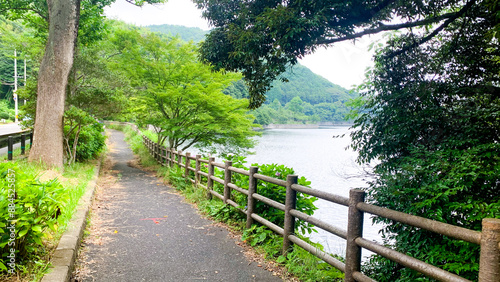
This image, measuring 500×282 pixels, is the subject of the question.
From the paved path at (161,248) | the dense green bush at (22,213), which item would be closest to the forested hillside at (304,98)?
the paved path at (161,248)

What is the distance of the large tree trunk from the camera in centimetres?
866

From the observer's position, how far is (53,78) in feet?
28.6

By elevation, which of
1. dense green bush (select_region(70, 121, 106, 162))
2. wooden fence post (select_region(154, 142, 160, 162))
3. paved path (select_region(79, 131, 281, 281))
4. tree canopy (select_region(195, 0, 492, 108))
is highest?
tree canopy (select_region(195, 0, 492, 108))

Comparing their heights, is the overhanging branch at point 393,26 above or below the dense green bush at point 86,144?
above

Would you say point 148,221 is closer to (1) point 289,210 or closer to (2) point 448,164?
(1) point 289,210

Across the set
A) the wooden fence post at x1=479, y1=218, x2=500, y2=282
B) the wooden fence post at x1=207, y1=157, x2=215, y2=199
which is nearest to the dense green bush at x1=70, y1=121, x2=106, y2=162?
the wooden fence post at x1=207, y1=157, x2=215, y2=199

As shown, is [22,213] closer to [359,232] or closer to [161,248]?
[161,248]

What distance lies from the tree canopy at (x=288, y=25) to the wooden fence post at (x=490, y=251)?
10.7ft

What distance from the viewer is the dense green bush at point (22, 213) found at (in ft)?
9.42

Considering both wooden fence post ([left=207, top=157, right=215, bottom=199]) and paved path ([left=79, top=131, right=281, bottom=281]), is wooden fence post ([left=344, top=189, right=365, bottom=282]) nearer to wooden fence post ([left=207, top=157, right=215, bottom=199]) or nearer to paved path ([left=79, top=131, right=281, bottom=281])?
paved path ([left=79, top=131, right=281, bottom=281])

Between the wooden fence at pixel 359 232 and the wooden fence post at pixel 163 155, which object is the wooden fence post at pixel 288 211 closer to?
the wooden fence at pixel 359 232

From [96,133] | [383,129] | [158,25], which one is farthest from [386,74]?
[158,25]

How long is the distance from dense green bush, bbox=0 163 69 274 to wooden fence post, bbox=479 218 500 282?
3.58m

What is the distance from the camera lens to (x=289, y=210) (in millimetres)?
4238
